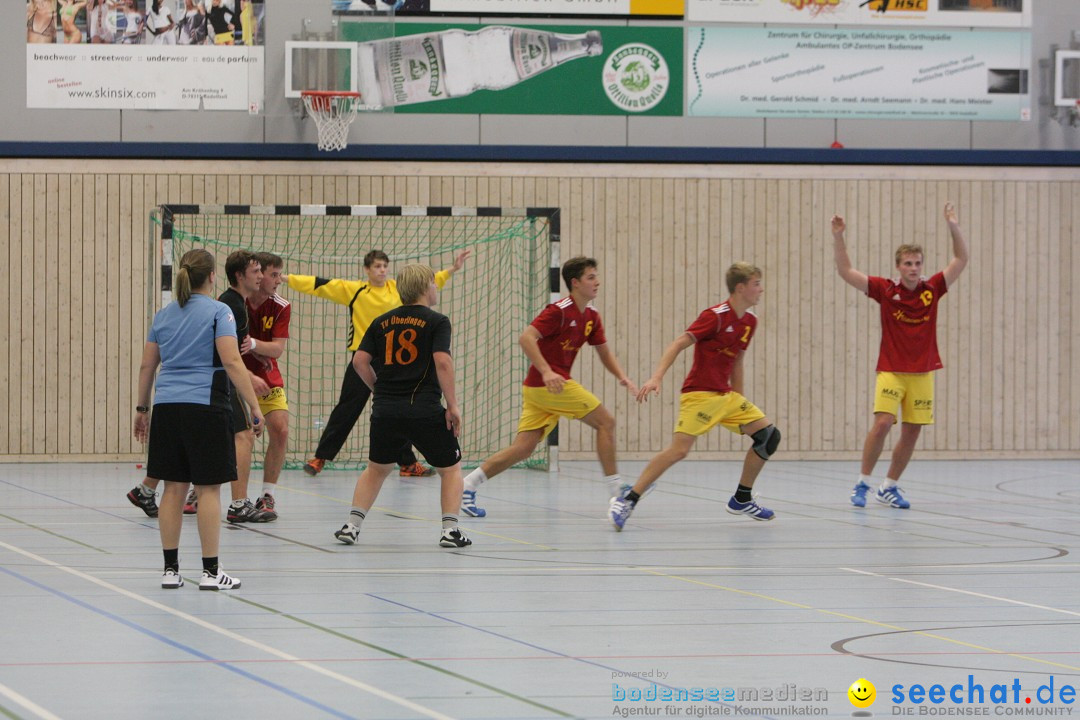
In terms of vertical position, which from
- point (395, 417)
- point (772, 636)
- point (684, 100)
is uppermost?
point (684, 100)

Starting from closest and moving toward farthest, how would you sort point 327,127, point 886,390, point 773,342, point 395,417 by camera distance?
point 395,417 < point 886,390 < point 327,127 < point 773,342

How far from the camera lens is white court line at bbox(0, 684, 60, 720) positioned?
4.51m

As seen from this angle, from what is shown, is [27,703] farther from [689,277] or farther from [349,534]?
[689,277]

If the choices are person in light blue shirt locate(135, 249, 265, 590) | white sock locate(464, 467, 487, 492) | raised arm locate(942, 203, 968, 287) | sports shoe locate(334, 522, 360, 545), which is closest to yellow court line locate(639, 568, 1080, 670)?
sports shoe locate(334, 522, 360, 545)

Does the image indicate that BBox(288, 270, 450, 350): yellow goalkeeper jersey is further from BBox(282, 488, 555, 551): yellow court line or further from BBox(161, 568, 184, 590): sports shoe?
BBox(161, 568, 184, 590): sports shoe

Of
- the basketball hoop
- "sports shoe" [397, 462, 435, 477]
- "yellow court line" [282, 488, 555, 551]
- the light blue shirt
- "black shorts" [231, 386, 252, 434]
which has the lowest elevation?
"sports shoe" [397, 462, 435, 477]

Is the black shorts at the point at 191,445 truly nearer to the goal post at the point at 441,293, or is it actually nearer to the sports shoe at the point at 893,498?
the sports shoe at the point at 893,498

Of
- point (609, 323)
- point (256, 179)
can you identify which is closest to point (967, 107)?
point (609, 323)

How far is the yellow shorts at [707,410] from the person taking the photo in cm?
1027

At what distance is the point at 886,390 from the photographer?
12.0m

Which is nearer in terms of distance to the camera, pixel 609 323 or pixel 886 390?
pixel 886 390

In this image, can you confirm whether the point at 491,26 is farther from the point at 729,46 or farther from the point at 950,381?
the point at 950,381

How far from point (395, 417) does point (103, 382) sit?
9.01 m

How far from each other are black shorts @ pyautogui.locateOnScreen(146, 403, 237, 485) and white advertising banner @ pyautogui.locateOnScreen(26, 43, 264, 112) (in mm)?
10173
